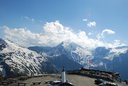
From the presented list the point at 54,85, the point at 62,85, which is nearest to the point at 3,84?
the point at 54,85

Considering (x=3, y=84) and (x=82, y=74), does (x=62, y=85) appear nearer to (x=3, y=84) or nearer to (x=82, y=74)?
(x=3, y=84)

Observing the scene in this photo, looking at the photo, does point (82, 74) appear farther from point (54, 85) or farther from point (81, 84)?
point (54, 85)

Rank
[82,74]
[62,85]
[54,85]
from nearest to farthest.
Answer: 1. [62,85]
2. [54,85]
3. [82,74]

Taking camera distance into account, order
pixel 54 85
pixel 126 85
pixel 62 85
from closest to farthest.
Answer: pixel 62 85 < pixel 54 85 < pixel 126 85

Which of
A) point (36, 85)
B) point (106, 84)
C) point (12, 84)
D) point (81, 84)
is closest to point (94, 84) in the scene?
point (81, 84)

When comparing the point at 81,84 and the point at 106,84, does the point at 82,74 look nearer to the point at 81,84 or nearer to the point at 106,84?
the point at 81,84

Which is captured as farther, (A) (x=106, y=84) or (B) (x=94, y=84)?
(B) (x=94, y=84)

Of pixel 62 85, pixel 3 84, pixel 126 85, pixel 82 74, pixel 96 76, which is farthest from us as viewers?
pixel 82 74

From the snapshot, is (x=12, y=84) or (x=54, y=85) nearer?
(x=54, y=85)

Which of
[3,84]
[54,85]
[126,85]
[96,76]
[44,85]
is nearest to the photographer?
[54,85]
